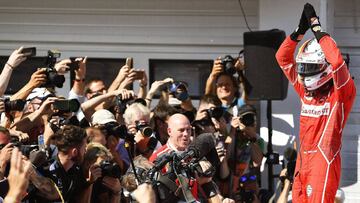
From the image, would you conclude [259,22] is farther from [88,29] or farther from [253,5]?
[88,29]

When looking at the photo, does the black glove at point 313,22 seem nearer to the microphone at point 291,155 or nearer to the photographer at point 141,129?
the photographer at point 141,129

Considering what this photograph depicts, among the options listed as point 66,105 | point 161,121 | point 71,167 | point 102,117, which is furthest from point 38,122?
point 161,121

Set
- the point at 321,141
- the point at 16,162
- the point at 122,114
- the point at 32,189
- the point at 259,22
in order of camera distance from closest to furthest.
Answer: the point at 16,162, the point at 32,189, the point at 321,141, the point at 122,114, the point at 259,22

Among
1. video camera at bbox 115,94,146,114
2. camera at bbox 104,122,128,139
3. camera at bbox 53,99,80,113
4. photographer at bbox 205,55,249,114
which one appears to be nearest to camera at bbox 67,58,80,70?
video camera at bbox 115,94,146,114

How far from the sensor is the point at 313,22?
30.9ft

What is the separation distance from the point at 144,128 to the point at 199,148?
1380mm

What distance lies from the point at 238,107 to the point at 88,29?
3.09 meters

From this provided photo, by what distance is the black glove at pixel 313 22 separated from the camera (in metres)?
9.34

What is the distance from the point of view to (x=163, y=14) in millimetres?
14320

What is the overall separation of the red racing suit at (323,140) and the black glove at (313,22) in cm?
7

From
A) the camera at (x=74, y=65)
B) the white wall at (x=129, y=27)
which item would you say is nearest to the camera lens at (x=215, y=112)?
the camera at (x=74, y=65)

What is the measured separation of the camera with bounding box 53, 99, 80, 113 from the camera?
962cm

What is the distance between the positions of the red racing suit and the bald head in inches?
41.0

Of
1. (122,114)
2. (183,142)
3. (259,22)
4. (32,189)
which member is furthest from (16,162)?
(259,22)
